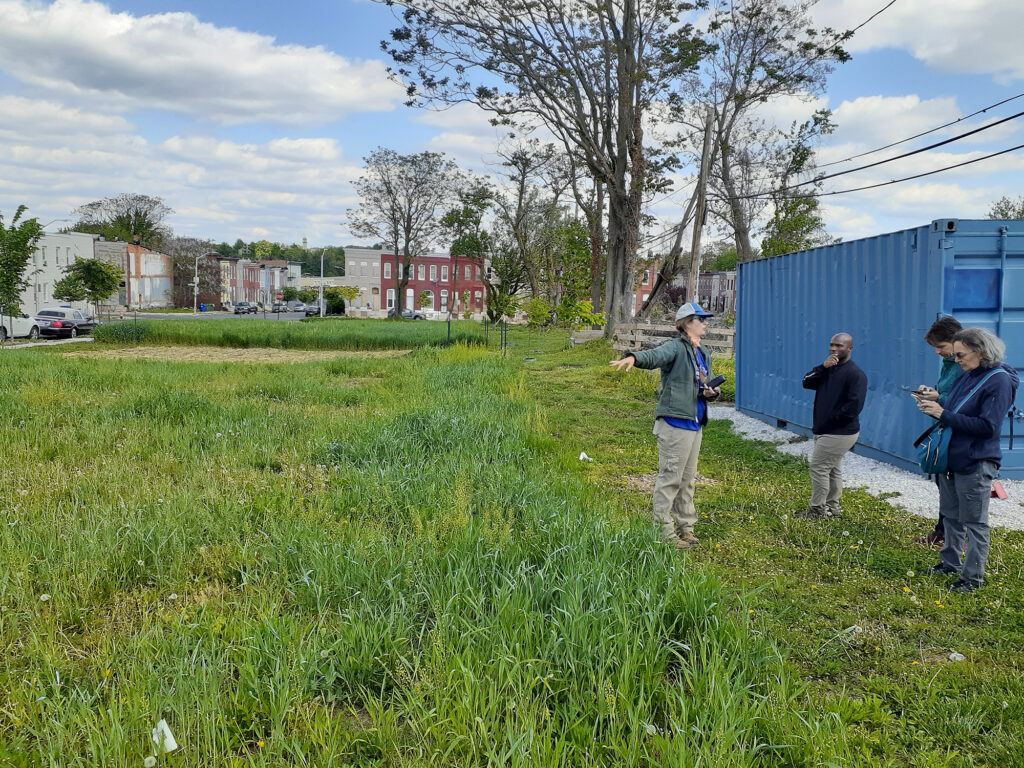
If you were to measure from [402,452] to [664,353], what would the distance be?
286cm

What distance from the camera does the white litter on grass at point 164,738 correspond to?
241 centimetres

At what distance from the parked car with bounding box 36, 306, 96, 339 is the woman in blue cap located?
33716mm

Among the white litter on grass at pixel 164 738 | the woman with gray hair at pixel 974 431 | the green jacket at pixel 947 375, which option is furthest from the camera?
the green jacket at pixel 947 375

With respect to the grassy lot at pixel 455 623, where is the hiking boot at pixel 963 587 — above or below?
below

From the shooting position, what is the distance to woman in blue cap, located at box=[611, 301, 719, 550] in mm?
5645

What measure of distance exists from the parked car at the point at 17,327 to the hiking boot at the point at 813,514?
105 ft

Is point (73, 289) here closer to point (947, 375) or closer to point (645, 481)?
point (645, 481)

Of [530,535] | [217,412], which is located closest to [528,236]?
[217,412]

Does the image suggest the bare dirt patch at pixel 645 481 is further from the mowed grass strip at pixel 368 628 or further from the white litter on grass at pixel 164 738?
the white litter on grass at pixel 164 738

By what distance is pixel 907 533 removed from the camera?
603 centimetres

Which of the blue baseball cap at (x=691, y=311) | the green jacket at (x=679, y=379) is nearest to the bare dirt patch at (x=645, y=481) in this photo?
the green jacket at (x=679, y=379)

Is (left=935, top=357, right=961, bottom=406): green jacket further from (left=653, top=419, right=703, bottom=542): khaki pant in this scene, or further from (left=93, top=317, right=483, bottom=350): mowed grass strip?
(left=93, top=317, right=483, bottom=350): mowed grass strip

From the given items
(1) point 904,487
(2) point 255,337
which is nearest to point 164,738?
(1) point 904,487

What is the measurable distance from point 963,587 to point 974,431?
1061 mm
